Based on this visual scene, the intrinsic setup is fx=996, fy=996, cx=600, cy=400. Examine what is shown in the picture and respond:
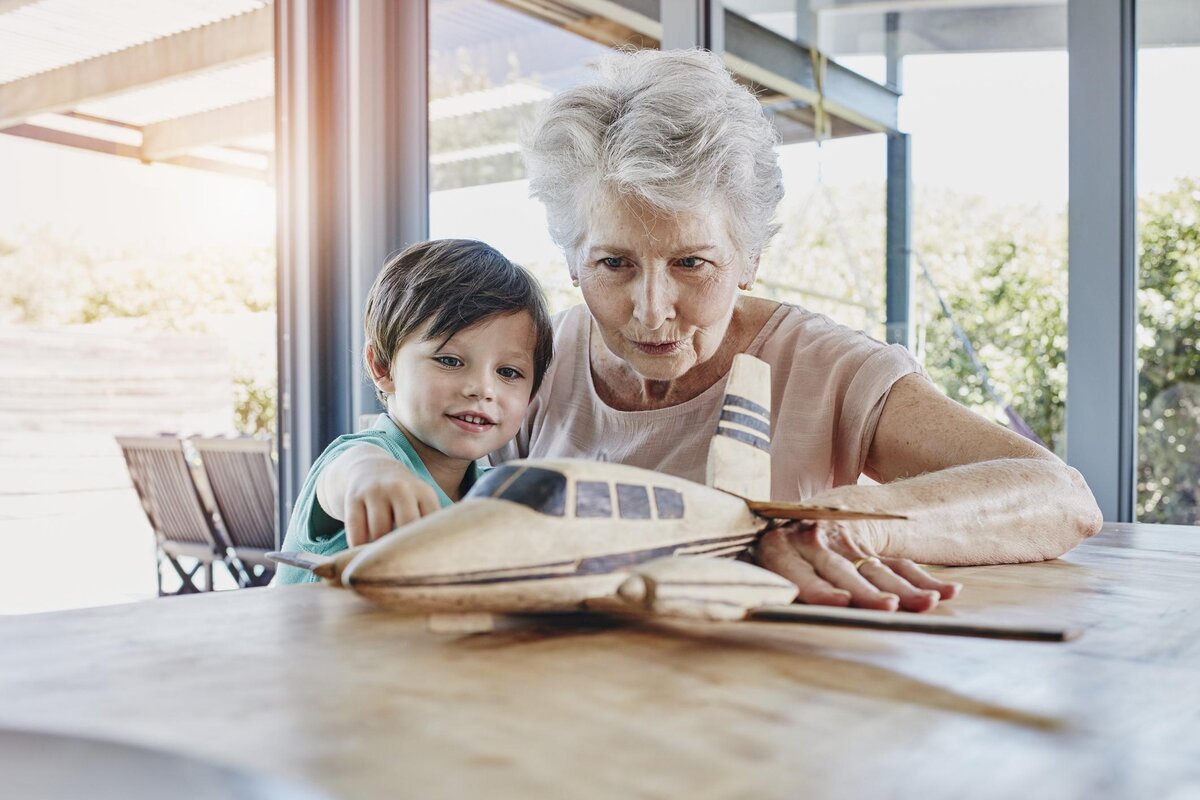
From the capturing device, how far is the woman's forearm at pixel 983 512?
1175 millimetres

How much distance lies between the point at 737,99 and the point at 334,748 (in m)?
1.36

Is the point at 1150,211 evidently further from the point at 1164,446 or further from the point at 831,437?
the point at 831,437

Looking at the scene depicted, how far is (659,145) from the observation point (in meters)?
1.54

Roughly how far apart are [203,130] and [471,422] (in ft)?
12.1

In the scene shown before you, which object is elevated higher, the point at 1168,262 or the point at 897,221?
the point at 897,221

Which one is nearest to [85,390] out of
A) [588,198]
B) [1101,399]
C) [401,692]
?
[588,198]

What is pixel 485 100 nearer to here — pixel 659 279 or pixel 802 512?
pixel 659 279

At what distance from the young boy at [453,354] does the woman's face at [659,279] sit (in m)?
0.14

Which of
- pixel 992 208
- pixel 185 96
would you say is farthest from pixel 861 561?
pixel 185 96

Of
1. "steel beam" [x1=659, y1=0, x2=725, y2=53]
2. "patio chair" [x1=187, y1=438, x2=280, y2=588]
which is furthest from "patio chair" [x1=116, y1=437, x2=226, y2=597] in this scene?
"steel beam" [x1=659, y1=0, x2=725, y2=53]

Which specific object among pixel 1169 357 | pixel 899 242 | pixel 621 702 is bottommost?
pixel 621 702

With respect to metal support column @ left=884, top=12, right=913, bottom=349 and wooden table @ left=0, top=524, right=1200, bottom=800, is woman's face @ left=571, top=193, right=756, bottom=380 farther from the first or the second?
metal support column @ left=884, top=12, right=913, bottom=349

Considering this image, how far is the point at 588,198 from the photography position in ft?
5.48

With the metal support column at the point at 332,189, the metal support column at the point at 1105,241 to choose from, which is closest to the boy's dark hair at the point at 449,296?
the metal support column at the point at 1105,241
